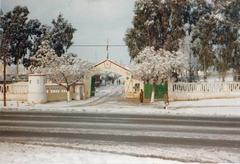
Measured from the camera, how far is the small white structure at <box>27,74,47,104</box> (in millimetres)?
32897

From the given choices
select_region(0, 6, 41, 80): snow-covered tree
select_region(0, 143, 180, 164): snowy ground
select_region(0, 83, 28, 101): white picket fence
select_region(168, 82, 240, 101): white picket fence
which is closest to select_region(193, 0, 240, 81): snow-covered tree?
select_region(168, 82, 240, 101): white picket fence

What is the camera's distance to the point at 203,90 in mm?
37125

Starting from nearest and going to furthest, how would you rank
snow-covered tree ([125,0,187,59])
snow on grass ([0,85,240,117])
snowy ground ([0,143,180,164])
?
snowy ground ([0,143,180,164]) < snow on grass ([0,85,240,117]) < snow-covered tree ([125,0,187,59])

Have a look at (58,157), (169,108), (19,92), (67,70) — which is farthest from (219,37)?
(58,157)

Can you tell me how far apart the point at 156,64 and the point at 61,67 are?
7007mm

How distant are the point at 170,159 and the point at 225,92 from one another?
1036 inches

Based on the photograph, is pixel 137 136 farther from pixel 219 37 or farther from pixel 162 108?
pixel 219 37

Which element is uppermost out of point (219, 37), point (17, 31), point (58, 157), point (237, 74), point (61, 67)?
point (219, 37)

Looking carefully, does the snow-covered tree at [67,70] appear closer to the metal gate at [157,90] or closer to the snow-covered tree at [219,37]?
the metal gate at [157,90]

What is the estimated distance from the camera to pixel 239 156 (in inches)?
479

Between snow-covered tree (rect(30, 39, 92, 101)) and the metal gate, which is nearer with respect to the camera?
the metal gate

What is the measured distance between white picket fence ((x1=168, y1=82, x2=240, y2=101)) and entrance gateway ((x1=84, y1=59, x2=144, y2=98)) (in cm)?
391

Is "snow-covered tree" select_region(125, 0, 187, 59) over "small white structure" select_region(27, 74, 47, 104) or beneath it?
over

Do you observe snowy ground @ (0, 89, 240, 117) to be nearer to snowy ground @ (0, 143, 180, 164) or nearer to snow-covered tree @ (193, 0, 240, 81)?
snow-covered tree @ (193, 0, 240, 81)
